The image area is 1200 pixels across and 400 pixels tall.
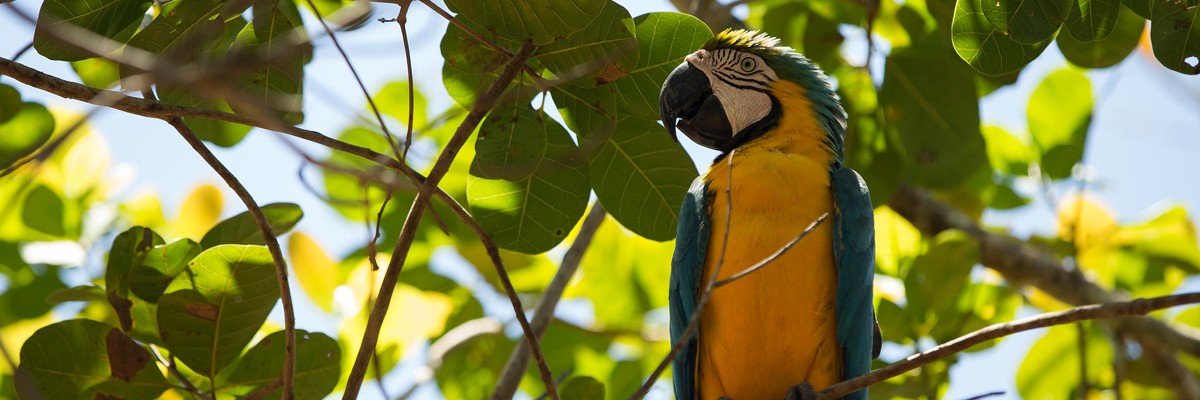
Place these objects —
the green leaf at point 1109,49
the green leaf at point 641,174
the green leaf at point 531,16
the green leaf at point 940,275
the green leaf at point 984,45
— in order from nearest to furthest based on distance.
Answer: the green leaf at point 531,16, the green leaf at point 984,45, the green leaf at point 641,174, the green leaf at point 1109,49, the green leaf at point 940,275

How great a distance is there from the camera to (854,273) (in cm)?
201

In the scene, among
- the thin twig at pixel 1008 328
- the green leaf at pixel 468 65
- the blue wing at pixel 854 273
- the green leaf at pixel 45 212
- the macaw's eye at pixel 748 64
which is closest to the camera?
the thin twig at pixel 1008 328

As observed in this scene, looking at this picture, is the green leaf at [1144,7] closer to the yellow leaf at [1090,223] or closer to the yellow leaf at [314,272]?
the yellow leaf at [1090,223]

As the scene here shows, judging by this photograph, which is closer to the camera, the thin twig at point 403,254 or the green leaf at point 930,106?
the thin twig at point 403,254

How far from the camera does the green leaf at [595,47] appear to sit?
5.83 ft

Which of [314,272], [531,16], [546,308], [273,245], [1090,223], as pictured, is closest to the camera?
[273,245]

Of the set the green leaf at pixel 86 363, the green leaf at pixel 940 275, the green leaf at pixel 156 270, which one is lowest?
the green leaf at pixel 940 275

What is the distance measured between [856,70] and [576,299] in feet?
4.30

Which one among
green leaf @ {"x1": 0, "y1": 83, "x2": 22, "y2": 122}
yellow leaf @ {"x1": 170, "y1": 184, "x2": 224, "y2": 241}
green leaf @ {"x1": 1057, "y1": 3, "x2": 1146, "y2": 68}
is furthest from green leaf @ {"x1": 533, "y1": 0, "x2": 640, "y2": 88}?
yellow leaf @ {"x1": 170, "y1": 184, "x2": 224, "y2": 241}

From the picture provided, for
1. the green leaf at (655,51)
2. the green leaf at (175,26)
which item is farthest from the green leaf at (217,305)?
the green leaf at (655,51)

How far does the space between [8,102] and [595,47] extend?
4.65 feet

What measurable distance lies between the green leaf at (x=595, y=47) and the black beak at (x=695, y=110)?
0.29 meters

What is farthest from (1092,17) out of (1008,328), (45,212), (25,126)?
(45,212)

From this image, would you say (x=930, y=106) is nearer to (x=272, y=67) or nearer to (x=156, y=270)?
(x=272, y=67)
